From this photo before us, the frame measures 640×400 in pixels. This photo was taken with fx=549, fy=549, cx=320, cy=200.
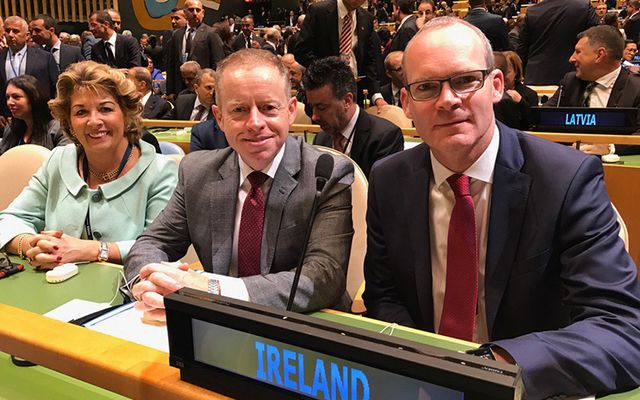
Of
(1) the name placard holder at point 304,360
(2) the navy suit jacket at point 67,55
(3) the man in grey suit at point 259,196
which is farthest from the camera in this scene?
(2) the navy suit jacket at point 67,55

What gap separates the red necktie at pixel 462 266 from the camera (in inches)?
55.3

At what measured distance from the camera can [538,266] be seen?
134cm

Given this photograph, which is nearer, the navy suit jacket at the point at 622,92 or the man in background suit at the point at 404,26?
the navy suit jacket at the point at 622,92

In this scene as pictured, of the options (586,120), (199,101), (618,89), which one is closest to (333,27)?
(199,101)

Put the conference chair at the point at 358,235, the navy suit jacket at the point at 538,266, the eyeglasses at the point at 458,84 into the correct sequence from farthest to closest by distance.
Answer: the conference chair at the point at 358,235, the eyeglasses at the point at 458,84, the navy suit jacket at the point at 538,266

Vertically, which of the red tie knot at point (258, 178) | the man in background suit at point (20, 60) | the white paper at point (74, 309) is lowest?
the white paper at point (74, 309)

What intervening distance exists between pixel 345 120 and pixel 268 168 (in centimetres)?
153

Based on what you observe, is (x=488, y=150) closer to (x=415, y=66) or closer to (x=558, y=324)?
(x=415, y=66)

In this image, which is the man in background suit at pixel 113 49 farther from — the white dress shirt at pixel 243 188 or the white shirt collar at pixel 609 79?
the white dress shirt at pixel 243 188

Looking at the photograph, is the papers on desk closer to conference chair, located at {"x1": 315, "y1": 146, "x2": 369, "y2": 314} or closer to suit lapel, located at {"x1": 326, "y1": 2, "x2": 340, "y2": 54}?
conference chair, located at {"x1": 315, "y1": 146, "x2": 369, "y2": 314}

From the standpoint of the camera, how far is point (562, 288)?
1.37m

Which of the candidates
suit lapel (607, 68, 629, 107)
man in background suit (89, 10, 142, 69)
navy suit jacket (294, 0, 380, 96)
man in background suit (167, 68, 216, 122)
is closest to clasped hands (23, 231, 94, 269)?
man in background suit (167, 68, 216, 122)

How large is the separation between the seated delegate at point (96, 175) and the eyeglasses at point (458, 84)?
129 cm

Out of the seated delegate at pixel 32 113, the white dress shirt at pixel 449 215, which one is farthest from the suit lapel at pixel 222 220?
the seated delegate at pixel 32 113
